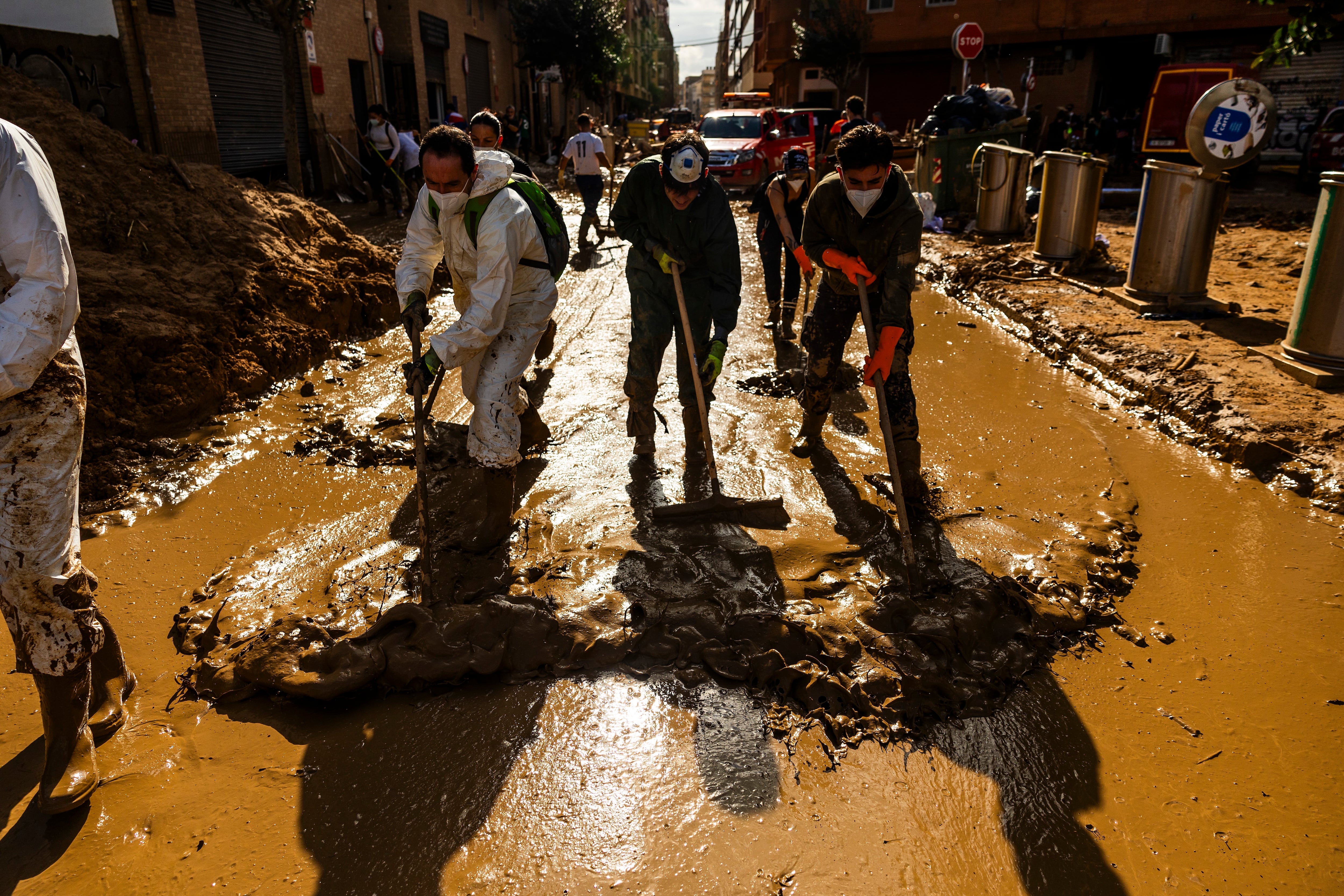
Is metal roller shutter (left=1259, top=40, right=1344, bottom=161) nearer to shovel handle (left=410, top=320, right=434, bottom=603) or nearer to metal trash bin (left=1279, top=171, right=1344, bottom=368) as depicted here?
metal trash bin (left=1279, top=171, right=1344, bottom=368)

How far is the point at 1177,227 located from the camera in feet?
21.7

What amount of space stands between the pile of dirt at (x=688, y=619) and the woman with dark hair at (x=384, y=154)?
34.1 ft

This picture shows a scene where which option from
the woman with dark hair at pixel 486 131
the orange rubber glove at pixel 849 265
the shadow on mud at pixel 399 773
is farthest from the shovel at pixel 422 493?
the woman with dark hair at pixel 486 131

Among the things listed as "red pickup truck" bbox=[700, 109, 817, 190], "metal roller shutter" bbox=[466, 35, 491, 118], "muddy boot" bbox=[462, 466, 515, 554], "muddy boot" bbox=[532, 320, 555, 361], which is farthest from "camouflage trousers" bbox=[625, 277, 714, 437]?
"metal roller shutter" bbox=[466, 35, 491, 118]

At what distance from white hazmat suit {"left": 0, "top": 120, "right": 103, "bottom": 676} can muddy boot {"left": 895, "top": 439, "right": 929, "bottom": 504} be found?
308 centimetres

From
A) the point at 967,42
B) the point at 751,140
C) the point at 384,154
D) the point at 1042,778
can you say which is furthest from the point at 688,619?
the point at 751,140

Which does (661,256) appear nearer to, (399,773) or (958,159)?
(399,773)

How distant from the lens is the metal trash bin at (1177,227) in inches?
255

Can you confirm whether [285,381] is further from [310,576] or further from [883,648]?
[883,648]

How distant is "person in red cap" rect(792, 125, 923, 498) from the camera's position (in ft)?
11.6

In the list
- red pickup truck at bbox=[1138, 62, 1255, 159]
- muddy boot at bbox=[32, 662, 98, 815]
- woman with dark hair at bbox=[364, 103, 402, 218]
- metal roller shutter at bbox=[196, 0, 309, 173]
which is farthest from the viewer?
red pickup truck at bbox=[1138, 62, 1255, 159]

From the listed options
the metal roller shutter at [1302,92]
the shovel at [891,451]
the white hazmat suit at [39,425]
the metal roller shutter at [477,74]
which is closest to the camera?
the white hazmat suit at [39,425]

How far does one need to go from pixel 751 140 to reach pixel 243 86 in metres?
9.47

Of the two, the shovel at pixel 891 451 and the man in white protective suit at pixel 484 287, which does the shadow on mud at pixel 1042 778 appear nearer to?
the shovel at pixel 891 451
